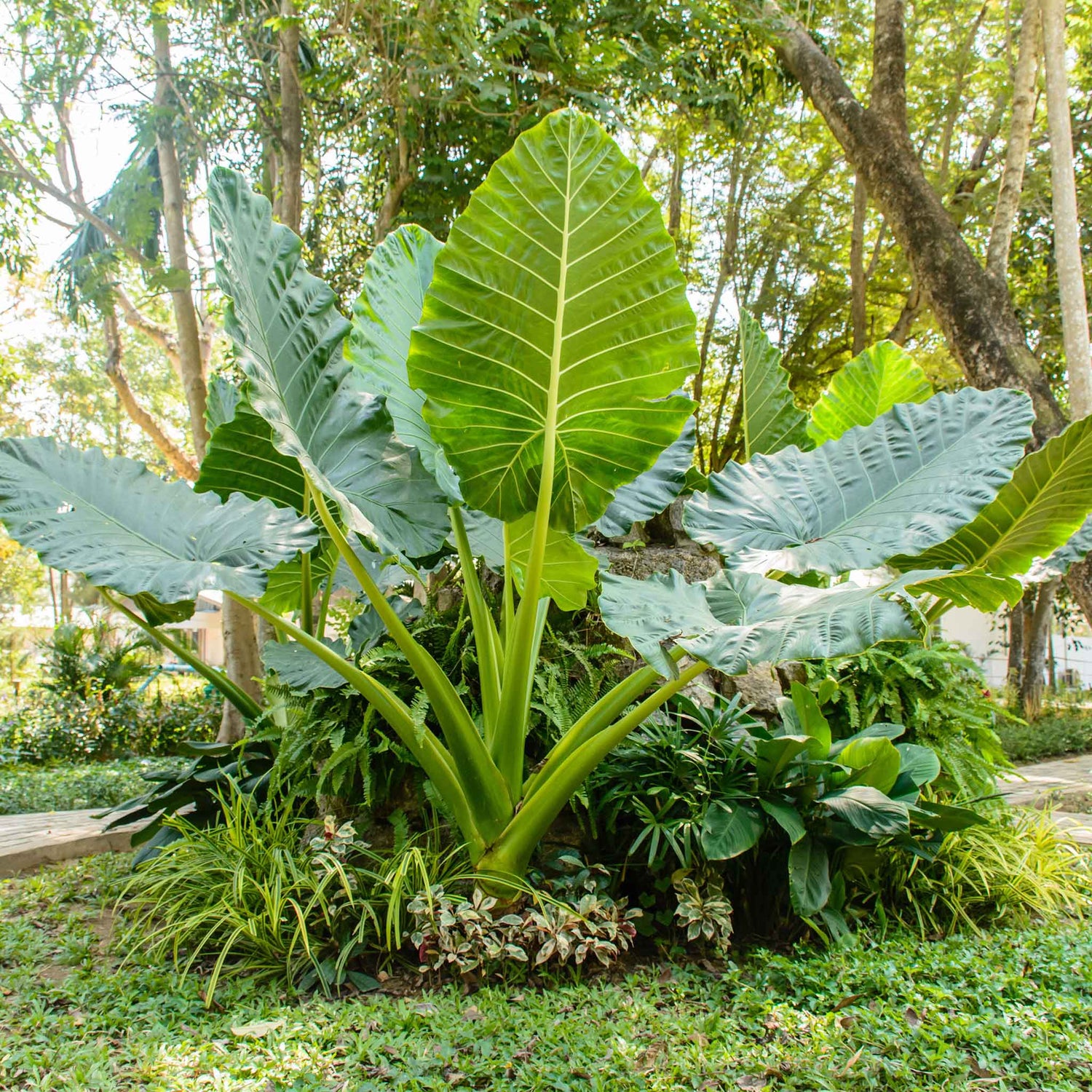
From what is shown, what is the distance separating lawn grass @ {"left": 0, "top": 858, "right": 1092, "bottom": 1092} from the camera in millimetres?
1834

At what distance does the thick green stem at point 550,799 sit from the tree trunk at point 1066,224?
3.81 meters

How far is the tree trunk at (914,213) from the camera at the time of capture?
5.15 meters

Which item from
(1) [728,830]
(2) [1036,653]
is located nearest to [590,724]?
(1) [728,830]

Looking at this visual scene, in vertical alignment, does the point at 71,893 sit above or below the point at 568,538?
below

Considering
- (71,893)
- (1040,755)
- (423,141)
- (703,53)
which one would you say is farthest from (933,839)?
(1040,755)

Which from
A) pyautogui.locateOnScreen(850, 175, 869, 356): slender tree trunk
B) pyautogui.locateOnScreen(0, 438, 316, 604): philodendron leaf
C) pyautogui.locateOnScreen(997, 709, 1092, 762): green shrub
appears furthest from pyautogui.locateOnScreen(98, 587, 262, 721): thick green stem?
pyautogui.locateOnScreen(997, 709, 1092, 762): green shrub

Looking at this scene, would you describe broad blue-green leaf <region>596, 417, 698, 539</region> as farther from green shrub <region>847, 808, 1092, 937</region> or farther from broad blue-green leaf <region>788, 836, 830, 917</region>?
green shrub <region>847, 808, 1092, 937</region>

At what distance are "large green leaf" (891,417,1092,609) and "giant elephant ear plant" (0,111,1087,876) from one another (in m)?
0.09

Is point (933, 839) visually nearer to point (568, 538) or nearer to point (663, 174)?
Answer: point (568, 538)

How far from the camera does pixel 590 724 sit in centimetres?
262

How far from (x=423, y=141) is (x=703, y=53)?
7.81ft

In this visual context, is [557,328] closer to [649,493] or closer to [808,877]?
[649,493]

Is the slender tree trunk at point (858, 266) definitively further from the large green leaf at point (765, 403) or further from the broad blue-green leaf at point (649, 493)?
the broad blue-green leaf at point (649, 493)

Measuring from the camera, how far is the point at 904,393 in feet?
10.8
